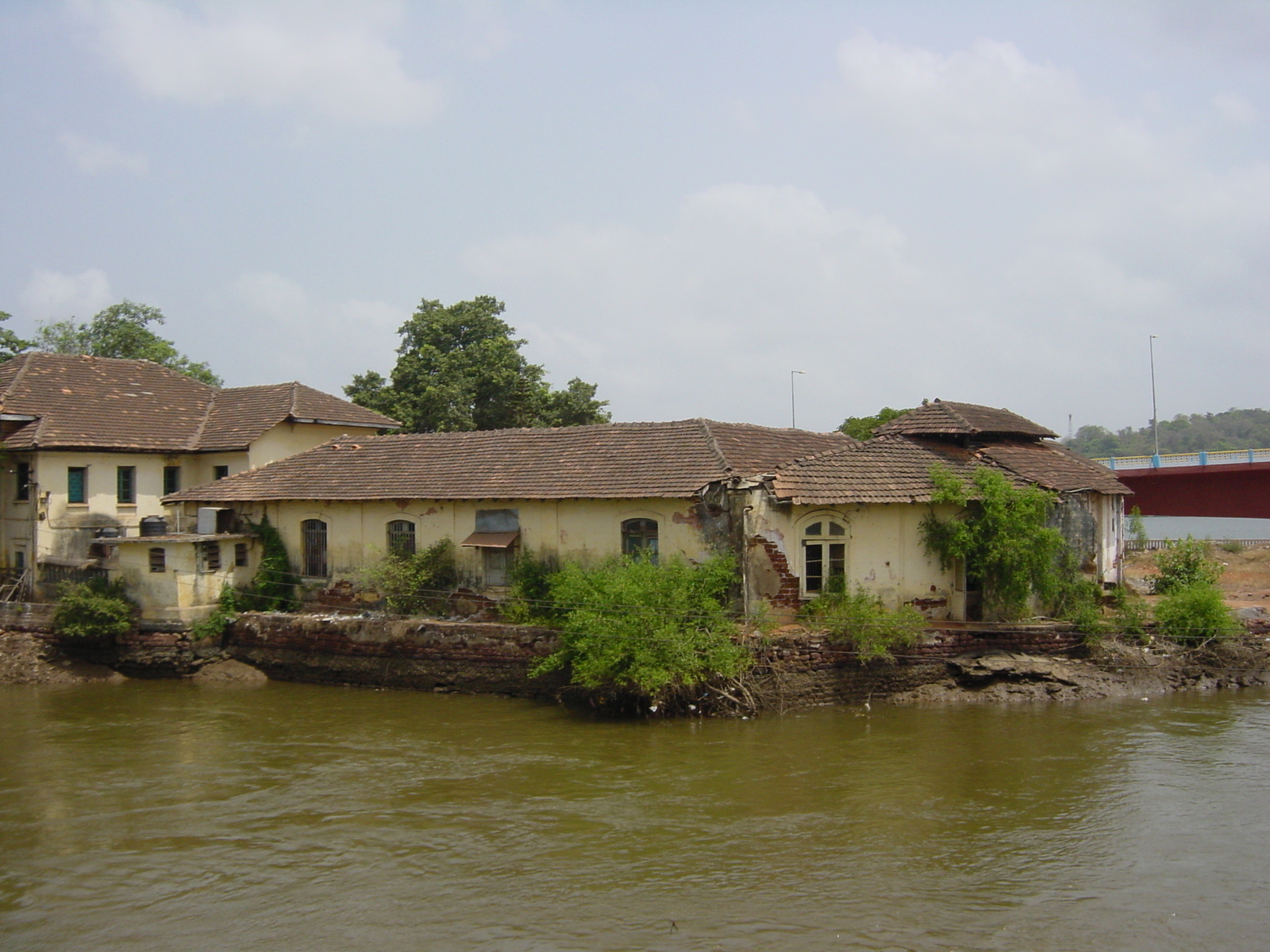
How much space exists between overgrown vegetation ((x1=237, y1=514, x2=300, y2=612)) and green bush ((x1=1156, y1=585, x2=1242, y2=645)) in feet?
57.2

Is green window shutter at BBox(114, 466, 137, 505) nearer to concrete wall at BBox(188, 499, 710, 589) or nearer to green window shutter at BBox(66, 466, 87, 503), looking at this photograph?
green window shutter at BBox(66, 466, 87, 503)

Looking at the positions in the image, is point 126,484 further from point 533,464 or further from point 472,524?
point 533,464

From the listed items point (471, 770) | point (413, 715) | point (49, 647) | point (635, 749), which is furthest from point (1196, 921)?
point (49, 647)

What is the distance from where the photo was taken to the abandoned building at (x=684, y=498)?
58.7 feet

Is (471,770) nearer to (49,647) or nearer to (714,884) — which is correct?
(714,884)

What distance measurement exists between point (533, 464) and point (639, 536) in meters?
3.21

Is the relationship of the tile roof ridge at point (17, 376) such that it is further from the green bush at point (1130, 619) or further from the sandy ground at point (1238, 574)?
the sandy ground at point (1238, 574)

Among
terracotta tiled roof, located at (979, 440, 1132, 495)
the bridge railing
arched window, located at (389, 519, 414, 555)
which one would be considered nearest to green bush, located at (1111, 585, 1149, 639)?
terracotta tiled roof, located at (979, 440, 1132, 495)

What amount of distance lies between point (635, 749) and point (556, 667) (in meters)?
3.11

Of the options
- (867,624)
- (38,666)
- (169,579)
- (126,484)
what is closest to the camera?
(867,624)

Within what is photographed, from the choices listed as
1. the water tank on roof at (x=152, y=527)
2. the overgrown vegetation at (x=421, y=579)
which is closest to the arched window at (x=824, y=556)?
the overgrown vegetation at (x=421, y=579)

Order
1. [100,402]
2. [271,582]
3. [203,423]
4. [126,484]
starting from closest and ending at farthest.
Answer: [271,582], [126,484], [100,402], [203,423]

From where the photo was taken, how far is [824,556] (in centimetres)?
1809

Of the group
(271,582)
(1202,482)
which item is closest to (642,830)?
(271,582)
